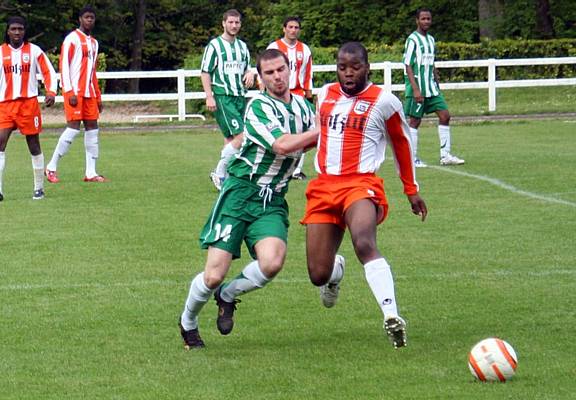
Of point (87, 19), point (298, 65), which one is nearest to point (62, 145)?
point (87, 19)

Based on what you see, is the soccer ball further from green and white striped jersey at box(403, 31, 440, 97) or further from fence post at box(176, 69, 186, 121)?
fence post at box(176, 69, 186, 121)

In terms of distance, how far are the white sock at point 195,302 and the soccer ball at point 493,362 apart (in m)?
1.67

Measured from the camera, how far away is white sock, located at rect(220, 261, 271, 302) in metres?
7.32

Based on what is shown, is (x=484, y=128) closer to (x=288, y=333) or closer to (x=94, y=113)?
(x=94, y=113)

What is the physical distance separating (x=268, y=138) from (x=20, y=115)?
8.04 metres

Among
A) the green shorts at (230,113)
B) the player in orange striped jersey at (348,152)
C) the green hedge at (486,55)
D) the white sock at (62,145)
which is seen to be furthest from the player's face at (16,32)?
the green hedge at (486,55)

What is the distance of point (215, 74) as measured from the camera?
49.1 feet

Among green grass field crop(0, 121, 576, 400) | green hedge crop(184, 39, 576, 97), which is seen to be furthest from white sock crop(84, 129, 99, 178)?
green hedge crop(184, 39, 576, 97)

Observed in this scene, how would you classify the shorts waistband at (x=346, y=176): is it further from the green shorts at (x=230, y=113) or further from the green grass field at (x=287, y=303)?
the green shorts at (x=230, y=113)

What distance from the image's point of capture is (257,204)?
739 cm

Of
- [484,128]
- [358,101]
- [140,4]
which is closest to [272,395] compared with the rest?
[358,101]

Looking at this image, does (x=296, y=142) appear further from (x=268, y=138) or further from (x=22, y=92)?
(x=22, y=92)

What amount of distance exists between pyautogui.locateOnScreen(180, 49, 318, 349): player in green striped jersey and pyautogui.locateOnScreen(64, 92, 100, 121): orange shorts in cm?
910

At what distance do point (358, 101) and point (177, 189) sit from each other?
8.11 metres
